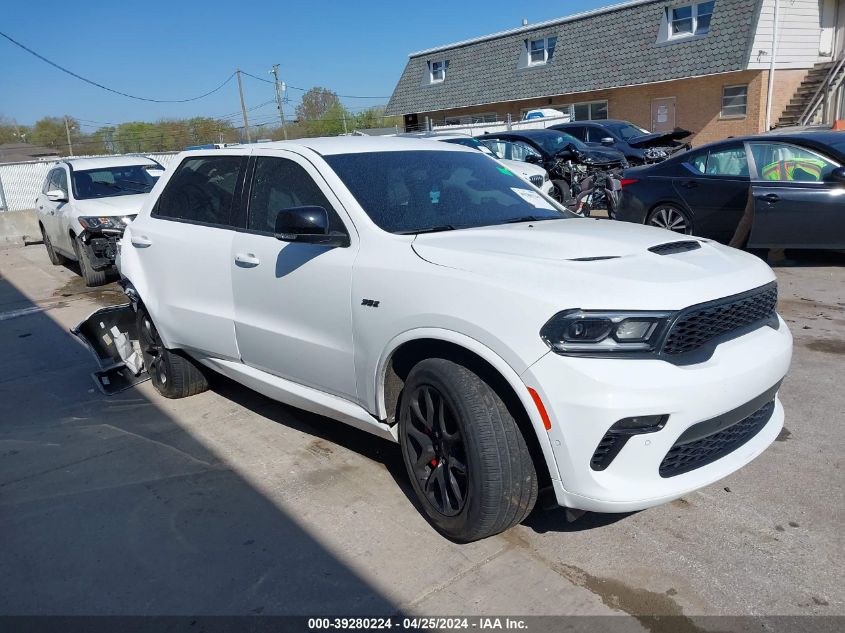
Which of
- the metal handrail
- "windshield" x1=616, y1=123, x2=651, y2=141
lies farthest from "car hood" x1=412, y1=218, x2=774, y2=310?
the metal handrail

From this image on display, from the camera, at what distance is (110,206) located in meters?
9.80

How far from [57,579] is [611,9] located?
28.9 metres

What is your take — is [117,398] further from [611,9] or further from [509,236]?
[611,9]

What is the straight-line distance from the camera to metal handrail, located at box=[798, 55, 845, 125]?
2355 cm

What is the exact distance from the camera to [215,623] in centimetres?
282

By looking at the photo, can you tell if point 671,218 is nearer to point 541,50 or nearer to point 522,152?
point 522,152

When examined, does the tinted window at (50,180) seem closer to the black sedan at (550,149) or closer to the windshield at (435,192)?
the black sedan at (550,149)

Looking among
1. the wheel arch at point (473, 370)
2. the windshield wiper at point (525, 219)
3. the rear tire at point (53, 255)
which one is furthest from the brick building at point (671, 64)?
the wheel arch at point (473, 370)

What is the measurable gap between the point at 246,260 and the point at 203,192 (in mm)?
883

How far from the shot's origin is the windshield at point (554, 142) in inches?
597

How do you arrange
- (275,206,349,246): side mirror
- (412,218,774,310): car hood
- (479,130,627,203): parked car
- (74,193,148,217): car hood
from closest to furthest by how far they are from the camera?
(412,218,774,310): car hood
(275,206,349,246): side mirror
(74,193,148,217): car hood
(479,130,627,203): parked car

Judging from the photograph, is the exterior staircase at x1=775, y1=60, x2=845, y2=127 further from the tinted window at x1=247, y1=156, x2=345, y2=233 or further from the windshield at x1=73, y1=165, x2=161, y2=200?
the tinted window at x1=247, y1=156, x2=345, y2=233

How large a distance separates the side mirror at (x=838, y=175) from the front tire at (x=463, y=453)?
19.7 ft

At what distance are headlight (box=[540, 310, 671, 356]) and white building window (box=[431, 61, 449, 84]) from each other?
33991mm
